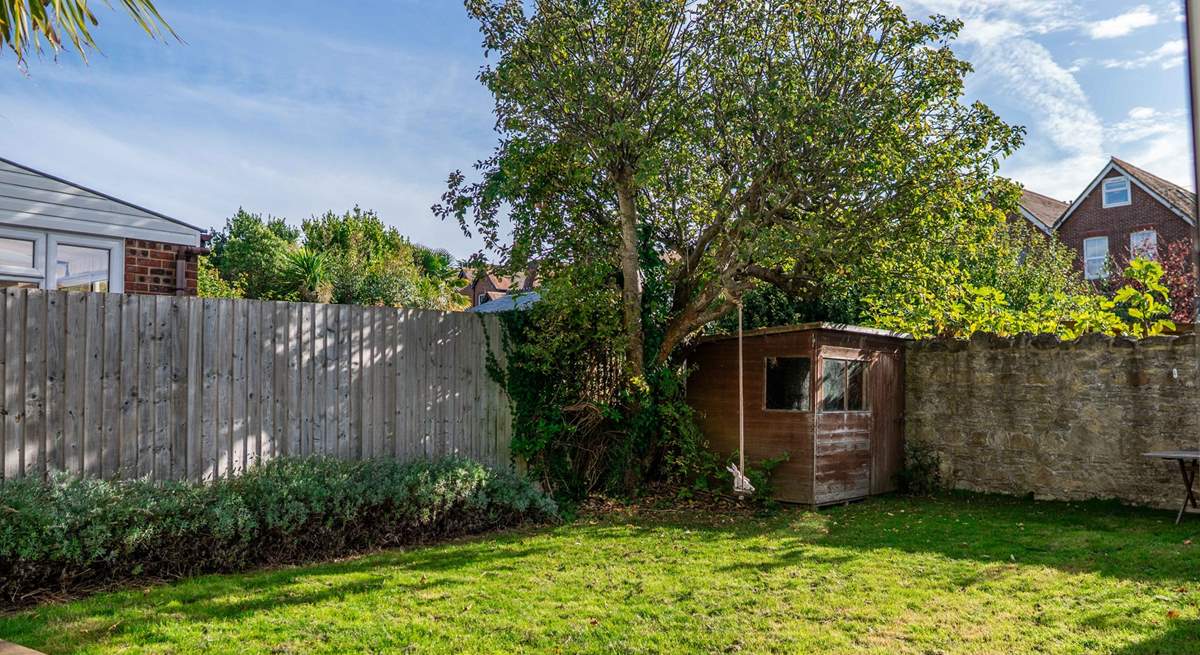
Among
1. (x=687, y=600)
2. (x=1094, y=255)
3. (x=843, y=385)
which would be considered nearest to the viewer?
(x=687, y=600)

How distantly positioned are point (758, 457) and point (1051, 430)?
10.9ft

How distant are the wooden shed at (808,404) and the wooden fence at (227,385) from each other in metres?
2.66

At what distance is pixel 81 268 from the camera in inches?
324

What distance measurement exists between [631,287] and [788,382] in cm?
201

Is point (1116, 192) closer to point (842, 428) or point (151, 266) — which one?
point (842, 428)

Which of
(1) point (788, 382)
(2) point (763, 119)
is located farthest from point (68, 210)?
(1) point (788, 382)

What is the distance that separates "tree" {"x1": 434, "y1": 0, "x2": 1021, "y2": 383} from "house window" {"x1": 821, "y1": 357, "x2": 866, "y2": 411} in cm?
110

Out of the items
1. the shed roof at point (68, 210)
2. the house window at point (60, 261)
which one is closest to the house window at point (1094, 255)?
the shed roof at point (68, 210)

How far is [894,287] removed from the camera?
8570 millimetres

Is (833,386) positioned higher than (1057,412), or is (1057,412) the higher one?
(833,386)

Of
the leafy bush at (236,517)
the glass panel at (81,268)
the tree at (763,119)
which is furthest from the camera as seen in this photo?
the glass panel at (81,268)

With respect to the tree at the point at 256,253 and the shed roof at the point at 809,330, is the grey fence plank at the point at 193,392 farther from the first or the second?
the tree at the point at 256,253

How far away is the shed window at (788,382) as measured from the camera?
8523mm

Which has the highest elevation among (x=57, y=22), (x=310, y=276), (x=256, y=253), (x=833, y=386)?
(x=256, y=253)
